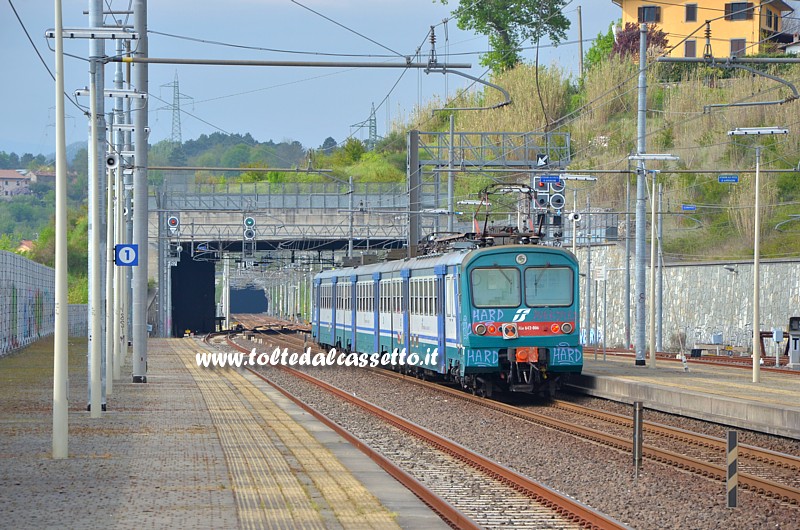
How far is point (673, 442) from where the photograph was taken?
17.0 m

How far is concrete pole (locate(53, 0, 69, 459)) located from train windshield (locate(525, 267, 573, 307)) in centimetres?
1146

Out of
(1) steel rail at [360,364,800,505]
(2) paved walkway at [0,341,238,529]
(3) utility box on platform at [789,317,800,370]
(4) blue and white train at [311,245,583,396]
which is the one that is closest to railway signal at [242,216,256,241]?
(3) utility box on platform at [789,317,800,370]

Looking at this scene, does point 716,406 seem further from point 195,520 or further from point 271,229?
point 271,229

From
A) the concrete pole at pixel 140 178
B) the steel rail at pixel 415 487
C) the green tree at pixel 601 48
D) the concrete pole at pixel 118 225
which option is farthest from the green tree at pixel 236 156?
the steel rail at pixel 415 487

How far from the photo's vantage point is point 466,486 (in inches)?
502

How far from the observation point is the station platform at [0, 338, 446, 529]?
34.6 feet

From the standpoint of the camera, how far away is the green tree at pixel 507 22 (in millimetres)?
85312

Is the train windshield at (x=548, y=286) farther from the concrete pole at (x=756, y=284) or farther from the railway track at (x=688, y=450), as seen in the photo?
the concrete pole at (x=756, y=284)

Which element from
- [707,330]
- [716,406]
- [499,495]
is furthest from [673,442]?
[707,330]

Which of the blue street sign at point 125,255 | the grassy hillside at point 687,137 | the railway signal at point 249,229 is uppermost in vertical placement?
the grassy hillside at point 687,137

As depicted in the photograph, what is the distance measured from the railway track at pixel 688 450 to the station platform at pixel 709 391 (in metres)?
1.33

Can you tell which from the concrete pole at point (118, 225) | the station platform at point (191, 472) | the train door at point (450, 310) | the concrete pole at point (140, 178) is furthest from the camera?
the concrete pole at point (118, 225)

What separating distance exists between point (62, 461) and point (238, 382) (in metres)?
16.7

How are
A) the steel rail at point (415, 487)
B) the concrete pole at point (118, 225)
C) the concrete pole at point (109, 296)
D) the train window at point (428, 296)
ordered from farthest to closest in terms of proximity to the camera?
the concrete pole at point (118, 225) → the train window at point (428, 296) → the concrete pole at point (109, 296) → the steel rail at point (415, 487)
